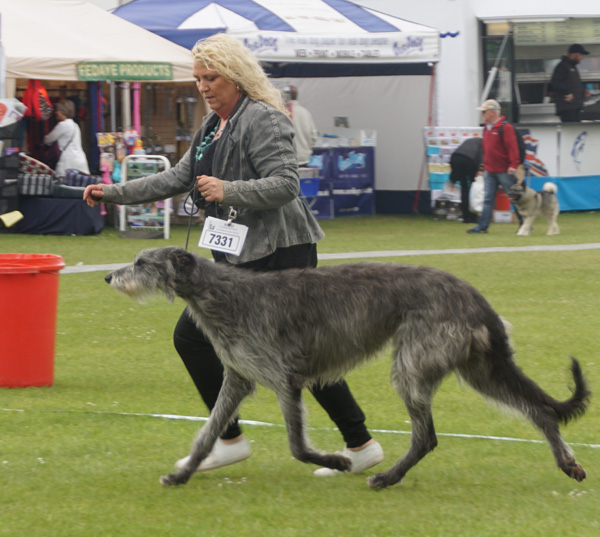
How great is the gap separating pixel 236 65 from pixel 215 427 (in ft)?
5.77

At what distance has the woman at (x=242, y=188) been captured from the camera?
4719mm

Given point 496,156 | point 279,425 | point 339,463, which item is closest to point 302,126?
point 496,156

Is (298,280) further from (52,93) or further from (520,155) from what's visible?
(52,93)

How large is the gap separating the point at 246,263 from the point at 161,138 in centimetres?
1429

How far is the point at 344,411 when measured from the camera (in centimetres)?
510

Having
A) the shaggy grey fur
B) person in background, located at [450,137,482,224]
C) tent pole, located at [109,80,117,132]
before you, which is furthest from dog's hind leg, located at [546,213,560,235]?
tent pole, located at [109,80,117,132]

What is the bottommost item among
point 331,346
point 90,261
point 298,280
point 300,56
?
point 90,261

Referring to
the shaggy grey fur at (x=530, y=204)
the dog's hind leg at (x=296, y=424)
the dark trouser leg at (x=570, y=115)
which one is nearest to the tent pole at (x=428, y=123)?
the dark trouser leg at (x=570, y=115)

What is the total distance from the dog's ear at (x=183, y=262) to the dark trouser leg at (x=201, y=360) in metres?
0.38

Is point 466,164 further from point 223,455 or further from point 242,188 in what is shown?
point 242,188

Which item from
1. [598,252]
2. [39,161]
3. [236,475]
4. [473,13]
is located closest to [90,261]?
[39,161]

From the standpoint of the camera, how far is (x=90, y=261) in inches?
528

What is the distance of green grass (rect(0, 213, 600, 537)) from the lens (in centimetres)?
437

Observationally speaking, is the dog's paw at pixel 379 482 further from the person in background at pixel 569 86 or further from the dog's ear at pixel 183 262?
the person in background at pixel 569 86
